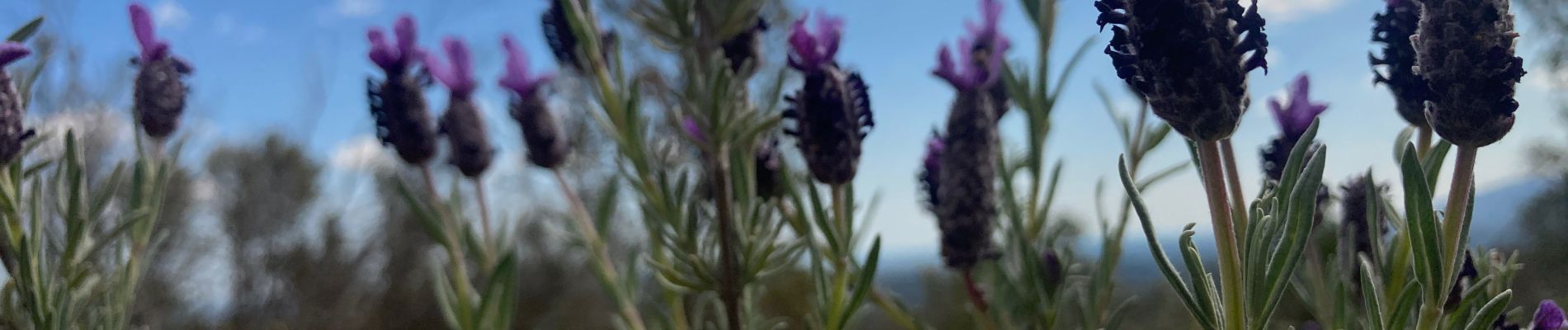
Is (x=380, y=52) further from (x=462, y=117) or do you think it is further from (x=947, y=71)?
(x=947, y=71)

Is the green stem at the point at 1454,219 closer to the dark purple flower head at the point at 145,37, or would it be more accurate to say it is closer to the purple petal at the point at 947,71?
the purple petal at the point at 947,71

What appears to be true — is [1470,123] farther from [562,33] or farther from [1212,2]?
[562,33]

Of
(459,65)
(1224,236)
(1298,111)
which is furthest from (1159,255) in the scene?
(459,65)

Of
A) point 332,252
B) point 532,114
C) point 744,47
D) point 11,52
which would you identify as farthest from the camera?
point 332,252

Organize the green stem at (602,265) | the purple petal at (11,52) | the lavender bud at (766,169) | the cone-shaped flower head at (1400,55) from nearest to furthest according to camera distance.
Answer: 1. the cone-shaped flower head at (1400,55)
2. the purple petal at (11,52)
3. the green stem at (602,265)
4. the lavender bud at (766,169)

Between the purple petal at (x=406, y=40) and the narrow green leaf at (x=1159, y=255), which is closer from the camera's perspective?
the narrow green leaf at (x=1159, y=255)

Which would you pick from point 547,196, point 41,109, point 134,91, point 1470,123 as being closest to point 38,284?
point 134,91

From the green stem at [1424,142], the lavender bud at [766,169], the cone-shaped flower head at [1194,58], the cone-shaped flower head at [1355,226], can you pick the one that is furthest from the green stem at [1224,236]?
the lavender bud at [766,169]
